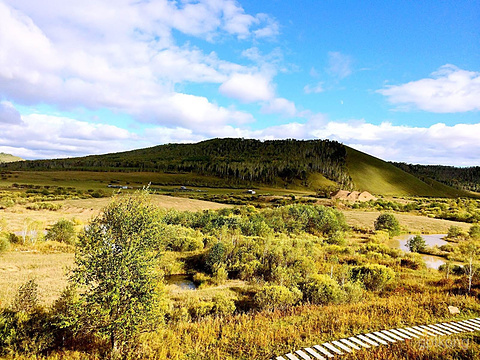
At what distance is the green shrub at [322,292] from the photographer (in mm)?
15906

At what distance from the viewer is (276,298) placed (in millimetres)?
15695

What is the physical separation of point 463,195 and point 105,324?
22468 cm

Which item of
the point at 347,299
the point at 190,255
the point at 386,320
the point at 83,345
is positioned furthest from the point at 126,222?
the point at 190,255

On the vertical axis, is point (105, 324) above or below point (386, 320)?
above

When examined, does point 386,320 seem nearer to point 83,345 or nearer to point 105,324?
point 105,324

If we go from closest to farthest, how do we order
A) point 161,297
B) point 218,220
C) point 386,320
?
point 161,297 → point 386,320 → point 218,220

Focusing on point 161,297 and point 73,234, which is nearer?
point 161,297

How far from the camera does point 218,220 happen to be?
3978 cm

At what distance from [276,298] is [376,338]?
20.0 feet

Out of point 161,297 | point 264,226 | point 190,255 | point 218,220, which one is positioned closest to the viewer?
point 161,297

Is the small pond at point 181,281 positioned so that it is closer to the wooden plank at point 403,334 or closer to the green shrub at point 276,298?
the green shrub at point 276,298

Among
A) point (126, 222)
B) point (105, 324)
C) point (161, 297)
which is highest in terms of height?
point (126, 222)

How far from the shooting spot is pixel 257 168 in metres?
176

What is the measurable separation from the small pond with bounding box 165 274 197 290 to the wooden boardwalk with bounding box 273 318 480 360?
12608 millimetres
